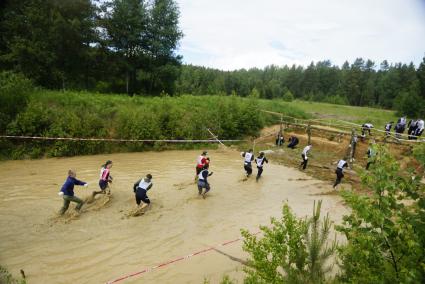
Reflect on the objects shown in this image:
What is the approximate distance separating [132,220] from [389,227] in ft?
28.7

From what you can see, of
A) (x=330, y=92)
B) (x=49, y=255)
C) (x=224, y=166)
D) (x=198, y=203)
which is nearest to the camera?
(x=49, y=255)

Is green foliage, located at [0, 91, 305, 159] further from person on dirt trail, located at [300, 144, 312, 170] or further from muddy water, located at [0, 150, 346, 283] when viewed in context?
person on dirt trail, located at [300, 144, 312, 170]

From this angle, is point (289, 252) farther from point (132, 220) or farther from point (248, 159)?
point (248, 159)

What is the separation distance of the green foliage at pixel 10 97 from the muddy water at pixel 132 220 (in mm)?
2886

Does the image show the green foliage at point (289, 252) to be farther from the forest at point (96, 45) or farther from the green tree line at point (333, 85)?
the green tree line at point (333, 85)

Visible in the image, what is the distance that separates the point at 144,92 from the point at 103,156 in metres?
14.0

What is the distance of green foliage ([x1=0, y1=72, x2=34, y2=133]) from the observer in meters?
18.1

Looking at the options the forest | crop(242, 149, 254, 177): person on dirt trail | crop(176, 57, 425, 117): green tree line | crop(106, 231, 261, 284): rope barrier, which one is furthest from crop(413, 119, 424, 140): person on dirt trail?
crop(176, 57, 425, 117): green tree line

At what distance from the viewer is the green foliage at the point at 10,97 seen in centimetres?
1812

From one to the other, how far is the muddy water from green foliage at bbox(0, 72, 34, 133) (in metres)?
2.89

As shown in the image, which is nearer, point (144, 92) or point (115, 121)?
point (115, 121)

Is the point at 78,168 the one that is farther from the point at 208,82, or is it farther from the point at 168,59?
the point at 208,82

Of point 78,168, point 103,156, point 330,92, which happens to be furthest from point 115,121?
point 330,92

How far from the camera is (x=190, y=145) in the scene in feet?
80.9
